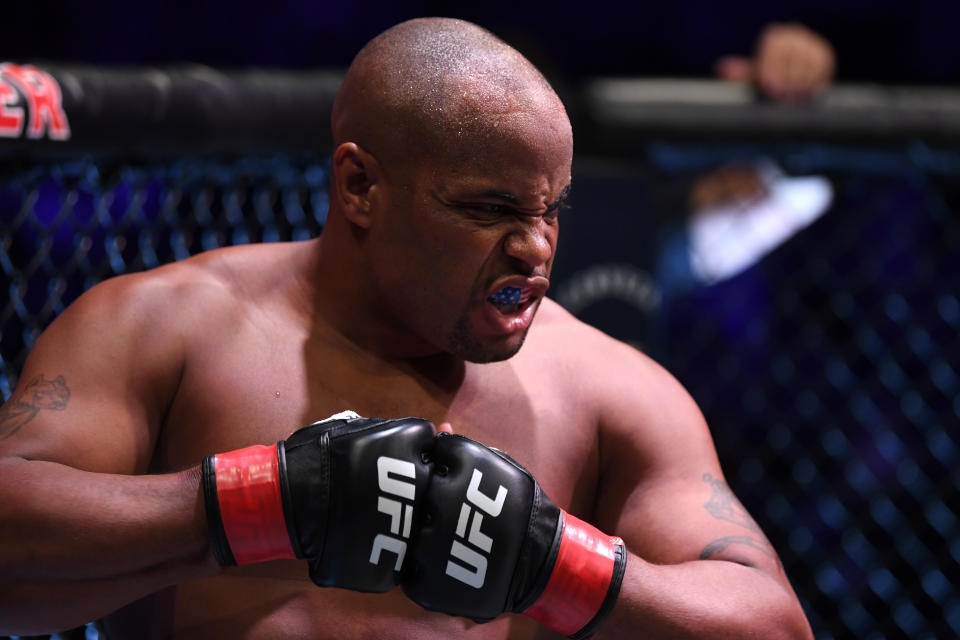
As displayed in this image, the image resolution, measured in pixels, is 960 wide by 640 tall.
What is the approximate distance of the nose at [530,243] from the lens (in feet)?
3.43

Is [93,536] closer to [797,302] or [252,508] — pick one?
[252,508]

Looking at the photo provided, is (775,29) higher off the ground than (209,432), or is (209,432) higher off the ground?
(775,29)

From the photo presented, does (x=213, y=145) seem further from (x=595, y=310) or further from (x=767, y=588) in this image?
(x=767, y=588)

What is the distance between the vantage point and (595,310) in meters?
1.84

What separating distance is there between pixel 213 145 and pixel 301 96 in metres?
0.16

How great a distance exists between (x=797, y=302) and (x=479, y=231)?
1392 mm

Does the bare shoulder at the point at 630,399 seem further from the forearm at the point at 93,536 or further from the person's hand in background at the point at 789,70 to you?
the person's hand in background at the point at 789,70

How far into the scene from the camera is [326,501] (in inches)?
36.3

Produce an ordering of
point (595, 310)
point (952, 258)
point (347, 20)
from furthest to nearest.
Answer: point (347, 20) < point (952, 258) < point (595, 310)

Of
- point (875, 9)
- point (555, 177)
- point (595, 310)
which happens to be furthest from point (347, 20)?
point (555, 177)

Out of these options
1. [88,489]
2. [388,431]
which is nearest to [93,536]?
[88,489]

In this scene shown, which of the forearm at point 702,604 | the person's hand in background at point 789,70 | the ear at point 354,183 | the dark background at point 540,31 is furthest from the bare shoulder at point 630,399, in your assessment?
the dark background at point 540,31

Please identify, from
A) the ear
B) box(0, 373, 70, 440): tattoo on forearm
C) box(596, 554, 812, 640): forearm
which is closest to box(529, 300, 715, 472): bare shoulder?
box(596, 554, 812, 640): forearm

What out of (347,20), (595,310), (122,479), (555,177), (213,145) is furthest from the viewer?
(347,20)
